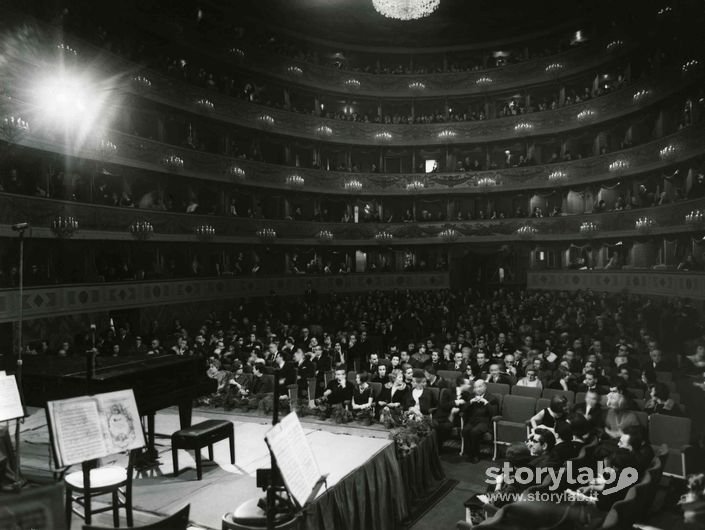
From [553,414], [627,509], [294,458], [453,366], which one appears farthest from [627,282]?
[294,458]

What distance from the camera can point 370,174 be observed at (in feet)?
104

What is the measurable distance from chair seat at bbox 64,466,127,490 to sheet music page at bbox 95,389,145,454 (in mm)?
452

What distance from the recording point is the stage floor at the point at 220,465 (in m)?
6.45

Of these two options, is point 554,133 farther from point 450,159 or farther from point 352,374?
point 352,374

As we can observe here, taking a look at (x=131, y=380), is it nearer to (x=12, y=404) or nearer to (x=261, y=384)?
(x=12, y=404)

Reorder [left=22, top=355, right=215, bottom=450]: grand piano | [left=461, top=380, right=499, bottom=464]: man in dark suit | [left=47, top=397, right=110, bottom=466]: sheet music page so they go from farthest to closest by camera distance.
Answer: [left=461, top=380, right=499, bottom=464]: man in dark suit, [left=22, top=355, right=215, bottom=450]: grand piano, [left=47, top=397, right=110, bottom=466]: sheet music page

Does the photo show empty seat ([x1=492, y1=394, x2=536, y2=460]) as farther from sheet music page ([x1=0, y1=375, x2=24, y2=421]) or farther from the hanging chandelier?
the hanging chandelier

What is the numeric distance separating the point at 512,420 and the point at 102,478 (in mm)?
7434

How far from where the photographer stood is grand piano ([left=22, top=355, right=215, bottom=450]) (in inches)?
273

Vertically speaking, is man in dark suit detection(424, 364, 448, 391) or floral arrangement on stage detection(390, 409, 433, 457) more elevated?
man in dark suit detection(424, 364, 448, 391)

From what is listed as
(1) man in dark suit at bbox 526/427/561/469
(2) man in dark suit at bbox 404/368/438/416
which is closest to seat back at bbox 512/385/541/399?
(2) man in dark suit at bbox 404/368/438/416

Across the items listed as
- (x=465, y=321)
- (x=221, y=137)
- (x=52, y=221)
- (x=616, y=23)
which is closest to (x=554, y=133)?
(x=616, y=23)

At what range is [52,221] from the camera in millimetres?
18297

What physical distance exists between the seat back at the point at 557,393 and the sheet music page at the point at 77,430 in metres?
8.37
